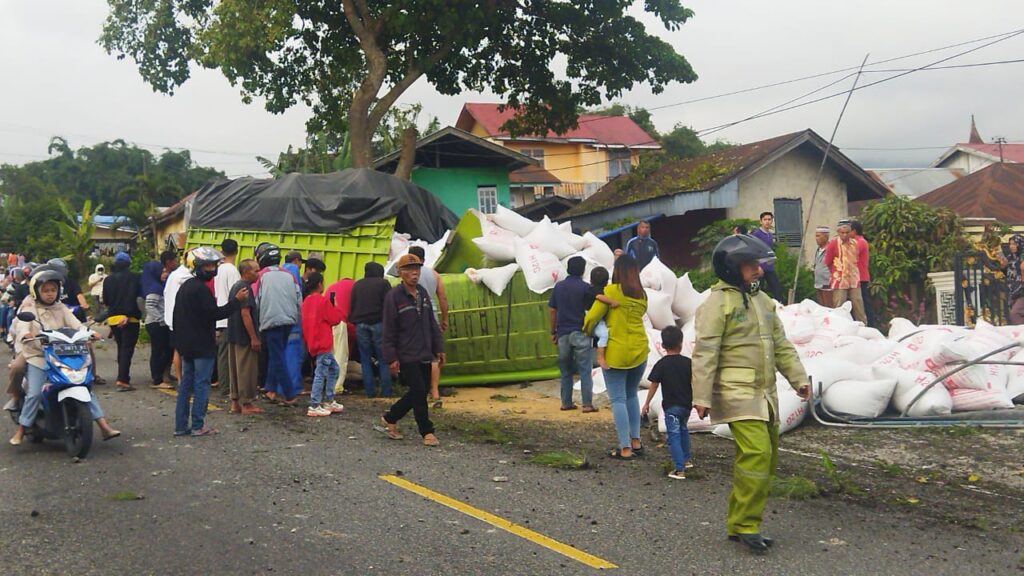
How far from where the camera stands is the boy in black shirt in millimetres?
7355

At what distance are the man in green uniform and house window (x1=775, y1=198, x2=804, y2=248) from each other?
20.8 m

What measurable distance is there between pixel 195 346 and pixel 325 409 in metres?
1.83

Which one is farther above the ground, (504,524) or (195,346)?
(195,346)

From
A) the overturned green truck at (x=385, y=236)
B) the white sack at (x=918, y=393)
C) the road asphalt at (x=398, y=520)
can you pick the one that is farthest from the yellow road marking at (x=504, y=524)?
the overturned green truck at (x=385, y=236)

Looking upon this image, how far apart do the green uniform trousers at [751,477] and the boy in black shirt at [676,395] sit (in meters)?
1.71

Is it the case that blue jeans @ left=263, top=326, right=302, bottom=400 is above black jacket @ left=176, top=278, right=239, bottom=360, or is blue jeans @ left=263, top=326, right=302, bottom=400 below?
below

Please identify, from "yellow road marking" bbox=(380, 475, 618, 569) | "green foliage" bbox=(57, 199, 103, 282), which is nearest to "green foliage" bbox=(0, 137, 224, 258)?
"green foliage" bbox=(57, 199, 103, 282)

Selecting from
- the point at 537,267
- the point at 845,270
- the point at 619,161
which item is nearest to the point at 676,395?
the point at 537,267

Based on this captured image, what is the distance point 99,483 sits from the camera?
24.0ft

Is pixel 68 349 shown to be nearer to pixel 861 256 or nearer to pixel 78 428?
pixel 78 428

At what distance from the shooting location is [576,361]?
1087 cm

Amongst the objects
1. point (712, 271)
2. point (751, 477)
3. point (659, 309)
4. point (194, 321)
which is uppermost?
point (712, 271)

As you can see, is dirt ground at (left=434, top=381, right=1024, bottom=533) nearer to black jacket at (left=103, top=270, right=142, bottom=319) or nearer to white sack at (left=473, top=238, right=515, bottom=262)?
white sack at (left=473, top=238, right=515, bottom=262)

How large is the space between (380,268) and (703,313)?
20.4ft
